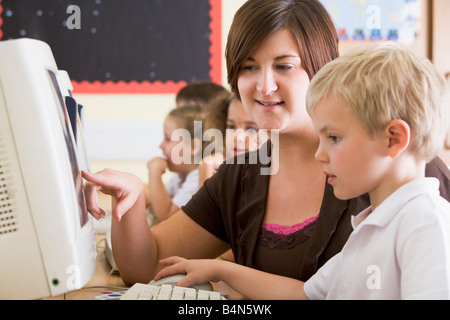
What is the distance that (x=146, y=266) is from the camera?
958mm

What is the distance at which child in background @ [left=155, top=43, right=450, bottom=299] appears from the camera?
58cm

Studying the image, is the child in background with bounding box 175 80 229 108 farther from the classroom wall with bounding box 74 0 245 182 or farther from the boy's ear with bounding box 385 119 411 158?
the boy's ear with bounding box 385 119 411 158

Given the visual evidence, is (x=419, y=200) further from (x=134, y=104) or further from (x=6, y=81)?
(x=134, y=104)

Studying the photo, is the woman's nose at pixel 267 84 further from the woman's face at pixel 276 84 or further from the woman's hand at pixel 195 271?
the woman's hand at pixel 195 271

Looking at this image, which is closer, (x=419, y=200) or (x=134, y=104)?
(x=419, y=200)

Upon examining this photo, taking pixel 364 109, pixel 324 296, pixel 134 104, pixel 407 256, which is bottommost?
pixel 134 104

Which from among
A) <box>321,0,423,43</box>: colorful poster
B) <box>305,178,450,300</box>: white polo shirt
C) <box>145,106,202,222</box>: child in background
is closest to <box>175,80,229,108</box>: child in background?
<box>145,106,202,222</box>: child in background

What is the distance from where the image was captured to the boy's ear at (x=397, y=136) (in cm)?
61

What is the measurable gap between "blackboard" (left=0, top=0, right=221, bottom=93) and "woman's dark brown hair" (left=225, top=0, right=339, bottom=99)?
2152mm


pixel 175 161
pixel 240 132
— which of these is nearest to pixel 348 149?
pixel 240 132
